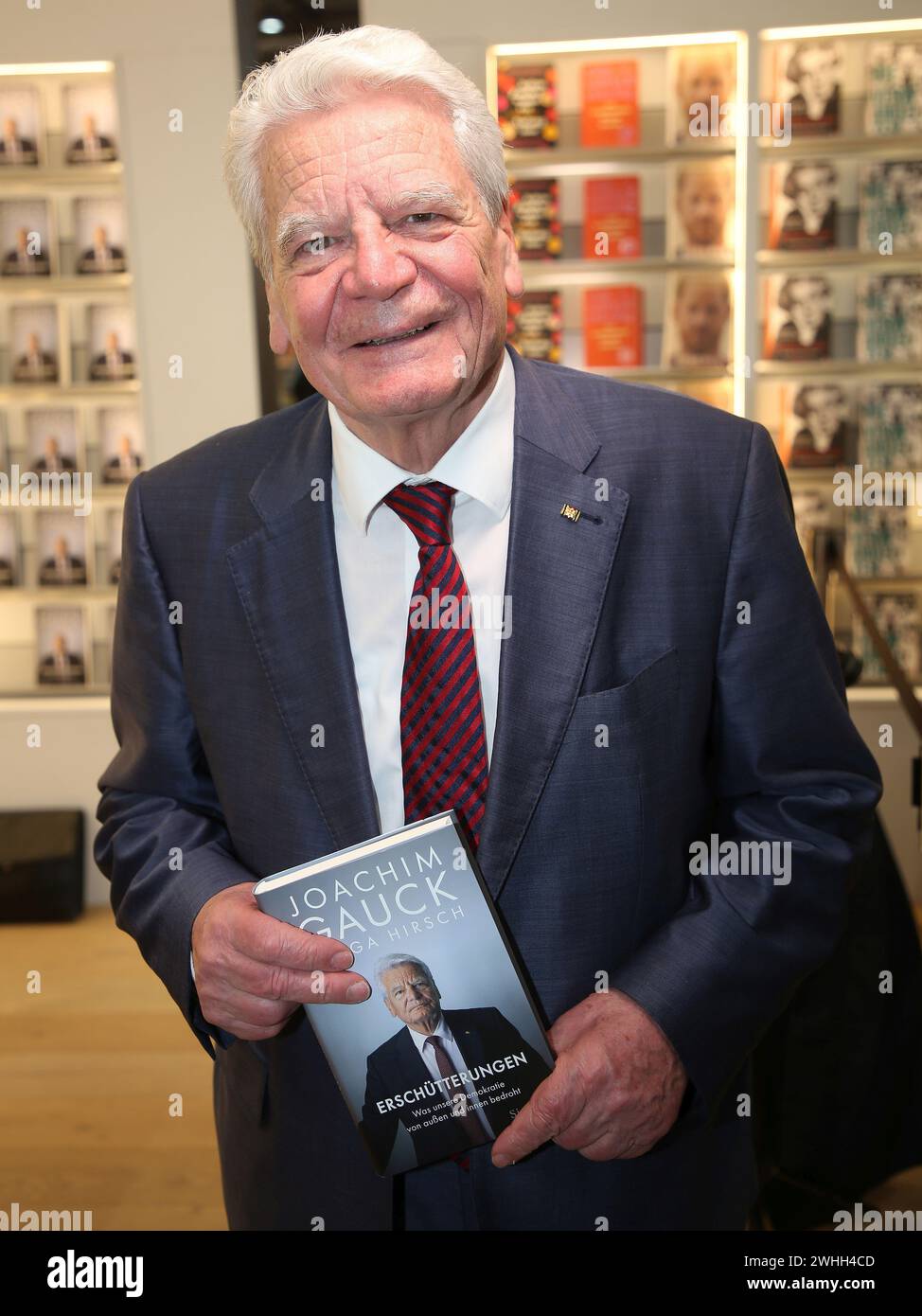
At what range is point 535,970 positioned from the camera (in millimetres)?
1178

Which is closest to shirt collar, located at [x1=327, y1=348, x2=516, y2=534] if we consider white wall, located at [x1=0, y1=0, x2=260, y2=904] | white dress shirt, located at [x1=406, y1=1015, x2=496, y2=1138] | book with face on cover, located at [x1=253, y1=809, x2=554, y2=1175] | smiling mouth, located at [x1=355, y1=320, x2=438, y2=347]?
smiling mouth, located at [x1=355, y1=320, x2=438, y2=347]

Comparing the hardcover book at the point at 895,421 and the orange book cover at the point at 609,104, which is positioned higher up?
the orange book cover at the point at 609,104

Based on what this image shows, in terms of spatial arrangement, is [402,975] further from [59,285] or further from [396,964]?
[59,285]

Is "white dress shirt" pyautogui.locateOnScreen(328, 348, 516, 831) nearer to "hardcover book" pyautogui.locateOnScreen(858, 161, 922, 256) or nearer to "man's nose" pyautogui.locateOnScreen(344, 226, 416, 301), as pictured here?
"man's nose" pyautogui.locateOnScreen(344, 226, 416, 301)

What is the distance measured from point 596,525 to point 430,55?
1.61ft

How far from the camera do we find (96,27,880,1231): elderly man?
3.59ft

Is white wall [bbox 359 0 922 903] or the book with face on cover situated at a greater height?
white wall [bbox 359 0 922 903]

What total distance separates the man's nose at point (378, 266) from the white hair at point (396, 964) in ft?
2.04

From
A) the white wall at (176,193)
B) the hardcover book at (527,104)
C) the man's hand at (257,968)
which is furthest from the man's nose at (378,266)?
the hardcover book at (527,104)

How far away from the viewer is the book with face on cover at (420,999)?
0.99 meters

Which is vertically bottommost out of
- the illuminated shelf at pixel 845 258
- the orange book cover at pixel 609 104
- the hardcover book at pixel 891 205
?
the illuminated shelf at pixel 845 258

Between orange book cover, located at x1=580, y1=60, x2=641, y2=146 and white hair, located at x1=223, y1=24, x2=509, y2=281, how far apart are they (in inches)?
126

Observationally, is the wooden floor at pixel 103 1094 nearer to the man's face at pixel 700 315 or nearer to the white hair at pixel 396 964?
the white hair at pixel 396 964

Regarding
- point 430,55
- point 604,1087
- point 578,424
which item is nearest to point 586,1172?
point 604,1087
